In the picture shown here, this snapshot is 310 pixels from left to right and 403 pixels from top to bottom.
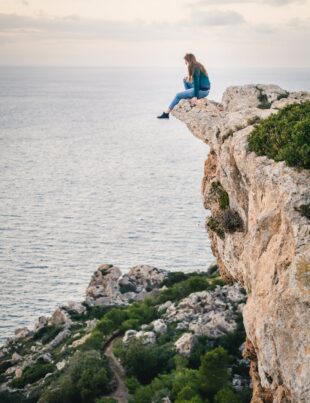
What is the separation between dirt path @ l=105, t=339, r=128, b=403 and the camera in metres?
31.8

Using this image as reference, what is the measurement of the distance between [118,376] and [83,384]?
9.54 feet

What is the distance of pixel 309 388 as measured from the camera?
32.0ft

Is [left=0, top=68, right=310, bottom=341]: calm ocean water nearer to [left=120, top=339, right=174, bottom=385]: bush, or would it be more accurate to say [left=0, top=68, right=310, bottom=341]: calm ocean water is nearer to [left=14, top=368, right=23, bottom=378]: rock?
[left=14, top=368, right=23, bottom=378]: rock

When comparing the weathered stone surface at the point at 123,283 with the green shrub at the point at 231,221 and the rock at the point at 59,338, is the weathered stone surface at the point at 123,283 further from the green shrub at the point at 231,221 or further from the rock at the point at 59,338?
the green shrub at the point at 231,221

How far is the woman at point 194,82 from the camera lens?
1758 centimetres

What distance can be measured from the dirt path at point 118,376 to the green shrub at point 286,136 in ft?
69.6

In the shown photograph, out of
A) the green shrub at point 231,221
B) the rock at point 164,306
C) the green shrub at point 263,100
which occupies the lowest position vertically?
the rock at point 164,306

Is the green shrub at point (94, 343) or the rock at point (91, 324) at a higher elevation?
the green shrub at point (94, 343)

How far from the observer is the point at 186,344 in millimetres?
35625

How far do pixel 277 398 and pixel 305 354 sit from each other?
1.77m

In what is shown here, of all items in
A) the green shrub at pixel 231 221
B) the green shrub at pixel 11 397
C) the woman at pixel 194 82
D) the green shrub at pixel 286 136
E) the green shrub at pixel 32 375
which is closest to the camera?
the green shrub at pixel 286 136

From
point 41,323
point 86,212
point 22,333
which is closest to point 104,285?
point 41,323

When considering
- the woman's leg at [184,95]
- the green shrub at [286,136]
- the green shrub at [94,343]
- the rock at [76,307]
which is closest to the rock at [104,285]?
the rock at [76,307]

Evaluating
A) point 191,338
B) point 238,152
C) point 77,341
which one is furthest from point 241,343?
point 238,152
